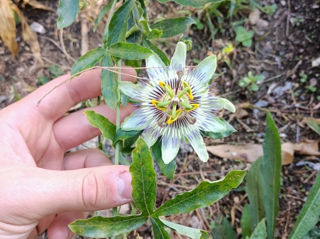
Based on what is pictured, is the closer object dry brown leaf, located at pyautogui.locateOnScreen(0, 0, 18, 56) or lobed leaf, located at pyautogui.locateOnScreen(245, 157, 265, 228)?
lobed leaf, located at pyautogui.locateOnScreen(245, 157, 265, 228)

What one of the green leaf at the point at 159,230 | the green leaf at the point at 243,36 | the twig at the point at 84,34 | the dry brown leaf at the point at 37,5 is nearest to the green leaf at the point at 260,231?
the green leaf at the point at 159,230

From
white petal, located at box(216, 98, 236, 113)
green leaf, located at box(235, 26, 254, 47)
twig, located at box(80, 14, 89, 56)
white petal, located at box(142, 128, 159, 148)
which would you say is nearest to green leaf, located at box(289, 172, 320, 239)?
white petal, located at box(216, 98, 236, 113)

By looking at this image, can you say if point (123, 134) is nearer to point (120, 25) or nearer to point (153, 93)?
point (153, 93)

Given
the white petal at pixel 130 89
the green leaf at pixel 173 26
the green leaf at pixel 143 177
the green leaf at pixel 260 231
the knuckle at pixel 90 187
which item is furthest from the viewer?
the green leaf at pixel 260 231

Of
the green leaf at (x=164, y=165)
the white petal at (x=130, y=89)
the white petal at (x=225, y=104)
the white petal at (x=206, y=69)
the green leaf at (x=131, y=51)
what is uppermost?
the green leaf at (x=131, y=51)

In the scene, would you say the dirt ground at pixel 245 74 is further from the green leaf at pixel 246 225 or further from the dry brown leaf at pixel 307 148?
the green leaf at pixel 246 225

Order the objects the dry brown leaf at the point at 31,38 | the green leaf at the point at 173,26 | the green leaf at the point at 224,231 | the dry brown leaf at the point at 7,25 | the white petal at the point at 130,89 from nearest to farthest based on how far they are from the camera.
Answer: the white petal at the point at 130,89 → the green leaf at the point at 173,26 → the green leaf at the point at 224,231 → the dry brown leaf at the point at 7,25 → the dry brown leaf at the point at 31,38

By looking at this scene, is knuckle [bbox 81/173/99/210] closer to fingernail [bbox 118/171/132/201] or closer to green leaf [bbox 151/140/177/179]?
fingernail [bbox 118/171/132/201]

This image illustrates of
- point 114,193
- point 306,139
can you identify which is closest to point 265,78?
point 306,139
